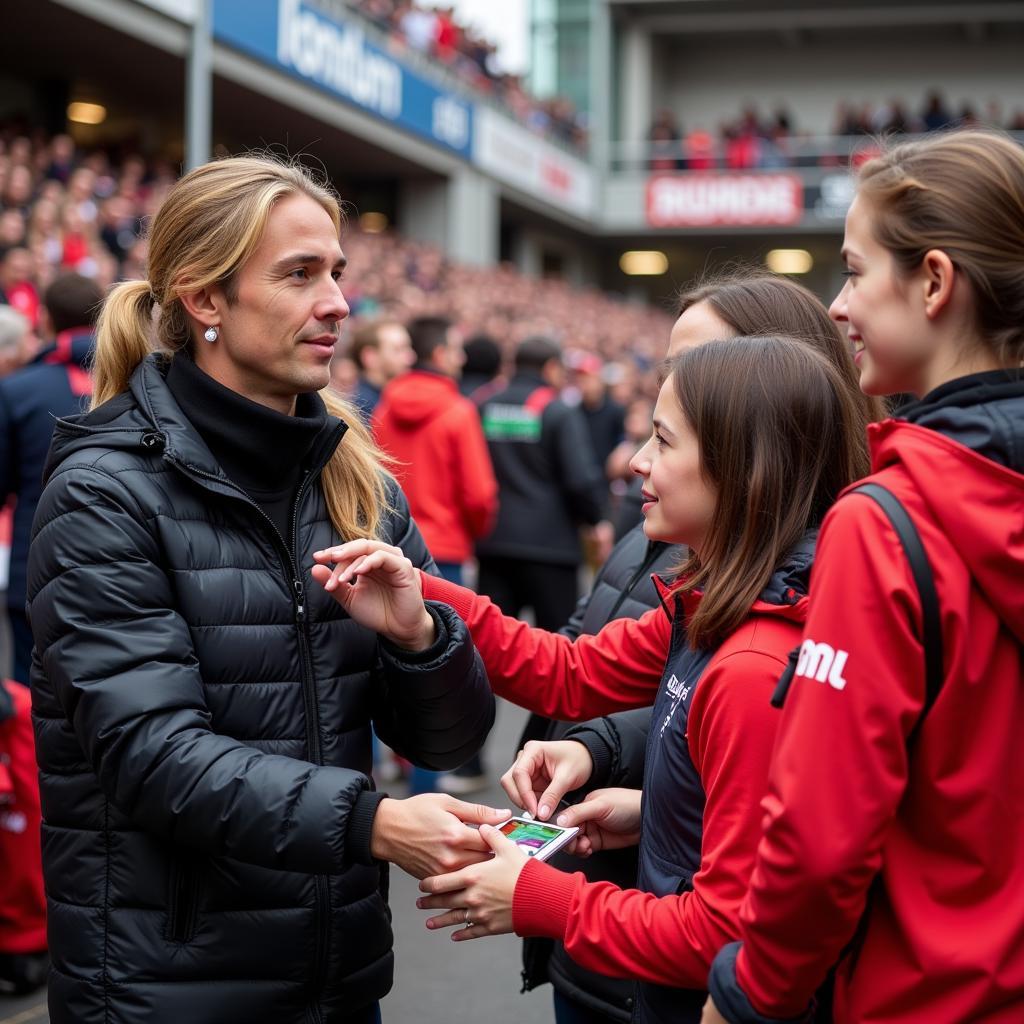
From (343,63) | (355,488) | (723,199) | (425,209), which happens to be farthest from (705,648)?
(723,199)

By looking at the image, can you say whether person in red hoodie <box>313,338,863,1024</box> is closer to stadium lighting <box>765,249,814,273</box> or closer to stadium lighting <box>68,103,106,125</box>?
stadium lighting <box>68,103,106,125</box>

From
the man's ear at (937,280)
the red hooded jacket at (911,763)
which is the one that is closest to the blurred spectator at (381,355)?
the man's ear at (937,280)

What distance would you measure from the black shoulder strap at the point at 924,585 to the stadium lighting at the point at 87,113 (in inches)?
812

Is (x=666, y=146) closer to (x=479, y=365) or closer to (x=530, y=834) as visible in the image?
(x=479, y=365)

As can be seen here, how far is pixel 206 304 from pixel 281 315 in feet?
0.44

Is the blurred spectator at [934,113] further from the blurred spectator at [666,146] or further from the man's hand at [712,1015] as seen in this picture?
the man's hand at [712,1015]

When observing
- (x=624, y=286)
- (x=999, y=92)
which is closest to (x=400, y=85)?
(x=624, y=286)

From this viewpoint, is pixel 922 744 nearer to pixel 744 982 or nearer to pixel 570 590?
pixel 744 982

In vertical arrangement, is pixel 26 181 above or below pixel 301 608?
above

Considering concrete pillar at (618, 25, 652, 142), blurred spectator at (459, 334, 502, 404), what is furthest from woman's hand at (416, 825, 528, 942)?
concrete pillar at (618, 25, 652, 142)

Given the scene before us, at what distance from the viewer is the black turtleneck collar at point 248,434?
2188mm

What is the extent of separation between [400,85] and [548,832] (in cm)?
2233

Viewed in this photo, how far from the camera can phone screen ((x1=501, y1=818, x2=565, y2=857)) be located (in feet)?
6.61

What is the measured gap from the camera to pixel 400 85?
22922mm
